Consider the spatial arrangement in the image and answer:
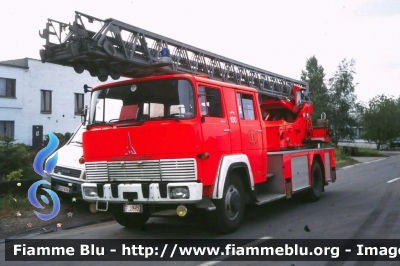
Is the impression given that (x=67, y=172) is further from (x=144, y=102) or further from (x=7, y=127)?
(x=7, y=127)

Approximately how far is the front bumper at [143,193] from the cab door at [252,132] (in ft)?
6.18

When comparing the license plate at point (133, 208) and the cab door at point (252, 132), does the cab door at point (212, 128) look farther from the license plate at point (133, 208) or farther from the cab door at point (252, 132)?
the license plate at point (133, 208)

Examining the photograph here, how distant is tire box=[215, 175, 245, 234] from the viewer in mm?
7246

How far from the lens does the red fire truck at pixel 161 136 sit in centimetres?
673

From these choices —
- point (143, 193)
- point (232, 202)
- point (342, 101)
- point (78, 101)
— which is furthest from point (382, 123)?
A: point (143, 193)

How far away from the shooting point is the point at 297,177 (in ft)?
32.7

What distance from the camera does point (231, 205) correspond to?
7.51 m

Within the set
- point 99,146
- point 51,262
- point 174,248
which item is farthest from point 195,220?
point 51,262

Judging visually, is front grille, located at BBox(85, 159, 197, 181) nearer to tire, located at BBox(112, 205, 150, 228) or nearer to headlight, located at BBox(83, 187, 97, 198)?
headlight, located at BBox(83, 187, 97, 198)

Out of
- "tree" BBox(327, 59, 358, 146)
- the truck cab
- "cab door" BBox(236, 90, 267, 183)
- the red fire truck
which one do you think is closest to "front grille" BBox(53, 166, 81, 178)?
the truck cab

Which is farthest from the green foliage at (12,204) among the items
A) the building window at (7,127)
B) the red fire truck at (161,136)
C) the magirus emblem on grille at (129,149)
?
the building window at (7,127)

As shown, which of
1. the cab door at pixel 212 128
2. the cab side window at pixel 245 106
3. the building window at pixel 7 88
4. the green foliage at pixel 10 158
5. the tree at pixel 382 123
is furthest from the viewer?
the tree at pixel 382 123

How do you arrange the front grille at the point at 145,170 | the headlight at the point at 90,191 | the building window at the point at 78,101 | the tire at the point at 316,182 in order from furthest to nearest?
the building window at the point at 78,101
the tire at the point at 316,182
the headlight at the point at 90,191
the front grille at the point at 145,170

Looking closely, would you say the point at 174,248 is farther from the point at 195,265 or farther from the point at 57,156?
the point at 57,156
